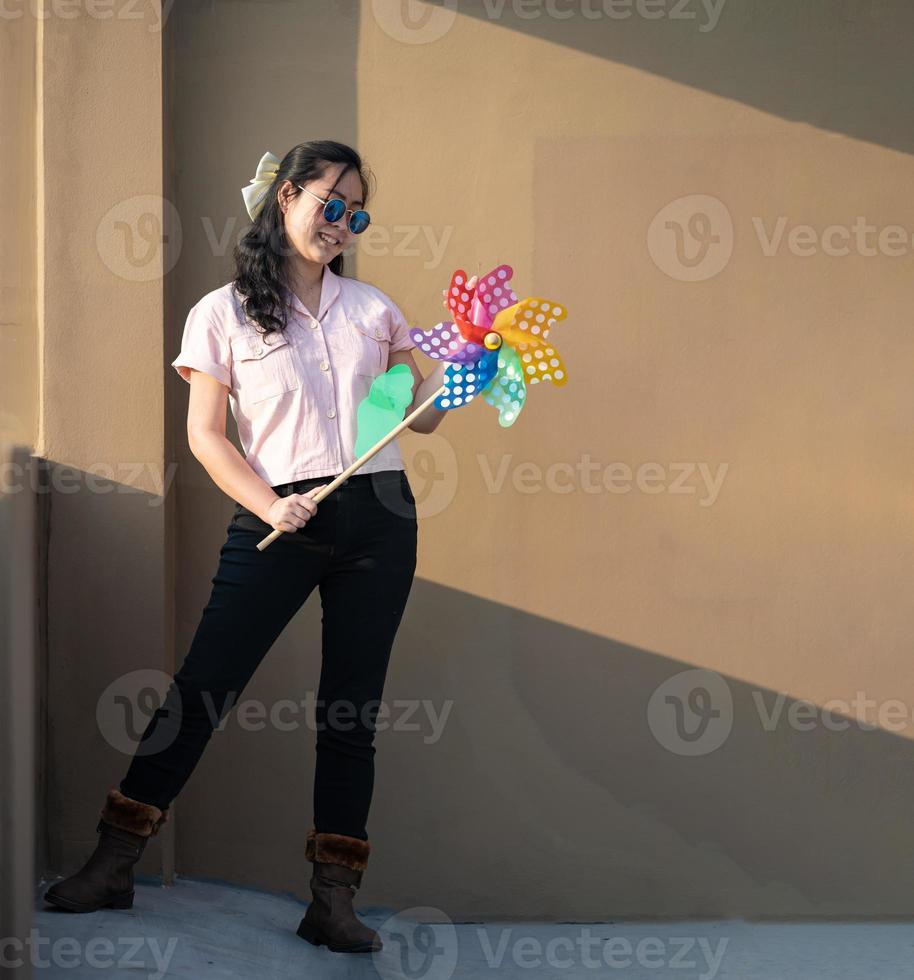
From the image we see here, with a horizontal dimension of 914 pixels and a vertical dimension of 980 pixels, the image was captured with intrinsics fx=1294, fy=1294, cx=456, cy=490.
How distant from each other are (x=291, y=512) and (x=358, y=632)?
0.30 meters

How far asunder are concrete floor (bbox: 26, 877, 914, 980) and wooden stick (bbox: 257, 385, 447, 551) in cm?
78

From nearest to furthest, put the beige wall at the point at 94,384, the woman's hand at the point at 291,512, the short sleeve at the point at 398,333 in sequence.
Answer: the woman's hand at the point at 291,512
the short sleeve at the point at 398,333
the beige wall at the point at 94,384

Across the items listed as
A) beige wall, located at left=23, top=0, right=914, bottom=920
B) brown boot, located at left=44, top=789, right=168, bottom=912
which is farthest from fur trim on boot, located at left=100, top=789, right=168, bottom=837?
beige wall, located at left=23, top=0, right=914, bottom=920

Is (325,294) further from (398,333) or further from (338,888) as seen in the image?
(338,888)

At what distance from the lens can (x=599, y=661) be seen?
3.14m

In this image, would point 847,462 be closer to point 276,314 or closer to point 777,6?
point 777,6

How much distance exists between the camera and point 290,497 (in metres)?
2.38

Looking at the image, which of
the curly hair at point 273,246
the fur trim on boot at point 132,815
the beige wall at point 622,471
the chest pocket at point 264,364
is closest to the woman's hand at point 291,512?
the chest pocket at point 264,364

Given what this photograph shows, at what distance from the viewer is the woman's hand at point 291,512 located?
2357 mm

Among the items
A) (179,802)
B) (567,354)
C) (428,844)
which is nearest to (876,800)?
(428,844)

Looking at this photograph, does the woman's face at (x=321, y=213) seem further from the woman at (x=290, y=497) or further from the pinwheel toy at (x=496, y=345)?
the pinwheel toy at (x=496, y=345)

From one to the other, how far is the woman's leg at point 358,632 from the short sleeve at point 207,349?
33cm

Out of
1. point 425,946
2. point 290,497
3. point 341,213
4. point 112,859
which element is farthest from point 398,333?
point 425,946

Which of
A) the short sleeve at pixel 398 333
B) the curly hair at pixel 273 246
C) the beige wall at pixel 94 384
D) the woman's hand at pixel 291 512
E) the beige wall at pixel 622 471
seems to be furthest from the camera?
the beige wall at pixel 622 471
